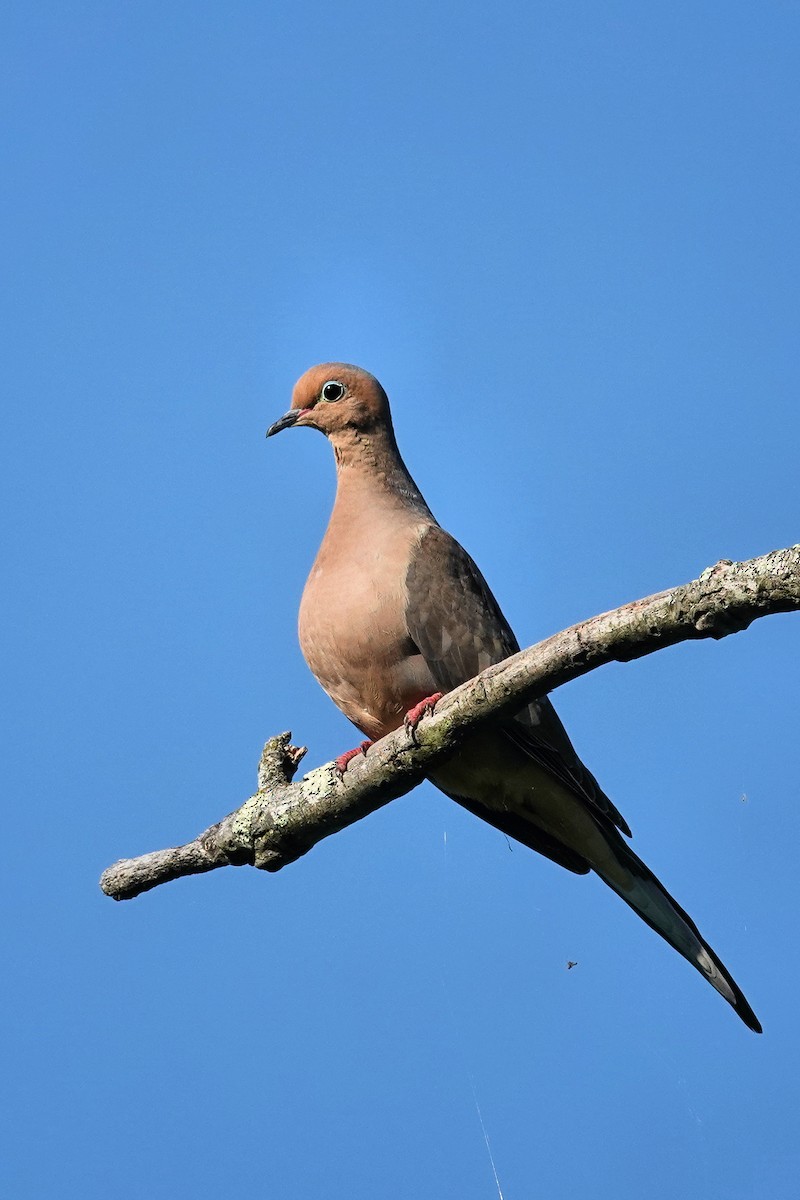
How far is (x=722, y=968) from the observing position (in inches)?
176

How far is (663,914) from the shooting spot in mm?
4609

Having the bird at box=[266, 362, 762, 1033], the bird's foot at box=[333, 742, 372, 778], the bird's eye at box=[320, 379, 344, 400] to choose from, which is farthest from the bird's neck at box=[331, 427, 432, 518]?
the bird's foot at box=[333, 742, 372, 778]

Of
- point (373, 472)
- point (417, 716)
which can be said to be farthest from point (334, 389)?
point (417, 716)

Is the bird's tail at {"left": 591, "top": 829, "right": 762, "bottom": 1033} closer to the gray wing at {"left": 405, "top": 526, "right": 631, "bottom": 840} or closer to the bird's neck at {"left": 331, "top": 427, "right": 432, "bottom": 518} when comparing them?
the gray wing at {"left": 405, "top": 526, "right": 631, "bottom": 840}

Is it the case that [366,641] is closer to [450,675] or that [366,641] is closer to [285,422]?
[450,675]

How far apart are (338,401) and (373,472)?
0.34m

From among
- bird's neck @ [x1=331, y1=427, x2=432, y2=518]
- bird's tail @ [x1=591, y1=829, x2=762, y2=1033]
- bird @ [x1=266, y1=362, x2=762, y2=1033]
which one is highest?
bird's neck @ [x1=331, y1=427, x2=432, y2=518]

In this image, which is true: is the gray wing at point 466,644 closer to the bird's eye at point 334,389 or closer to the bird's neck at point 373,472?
the bird's neck at point 373,472

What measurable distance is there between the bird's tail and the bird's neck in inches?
57.2

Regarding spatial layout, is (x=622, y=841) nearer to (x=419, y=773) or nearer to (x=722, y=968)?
(x=722, y=968)

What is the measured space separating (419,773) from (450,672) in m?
0.71

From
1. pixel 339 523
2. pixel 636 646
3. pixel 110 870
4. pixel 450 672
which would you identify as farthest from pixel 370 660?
pixel 636 646

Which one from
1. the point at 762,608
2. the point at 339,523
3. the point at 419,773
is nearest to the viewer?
the point at 762,608

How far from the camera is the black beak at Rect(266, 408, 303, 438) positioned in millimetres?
5262
